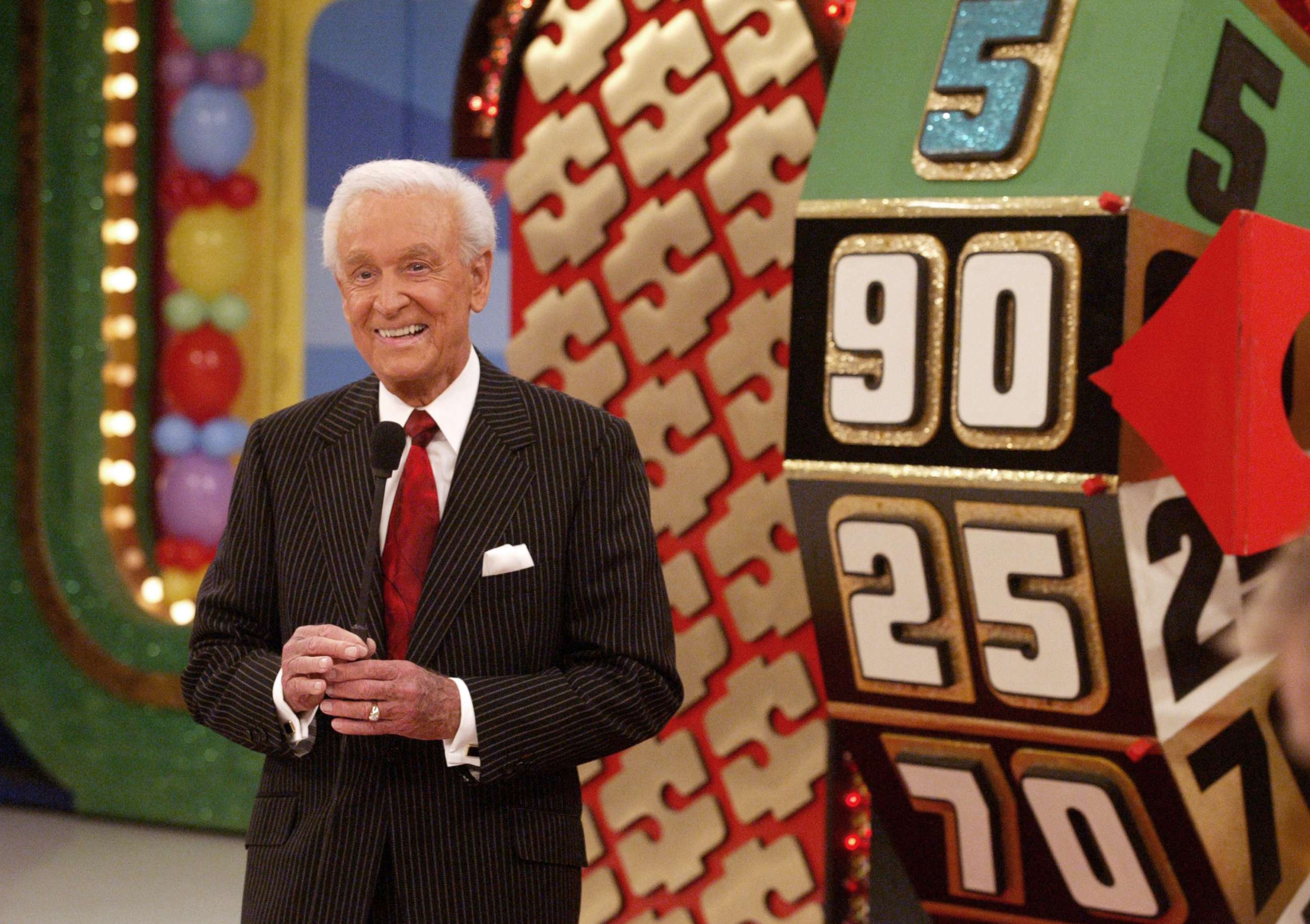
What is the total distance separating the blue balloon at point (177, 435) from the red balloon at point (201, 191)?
24.6 inches

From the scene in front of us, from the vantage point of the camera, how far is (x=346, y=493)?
57.4 inches

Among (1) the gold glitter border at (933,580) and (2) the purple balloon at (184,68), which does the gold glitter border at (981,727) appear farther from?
(2) the purple balloon at (184,68)

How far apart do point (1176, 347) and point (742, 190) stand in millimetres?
1026

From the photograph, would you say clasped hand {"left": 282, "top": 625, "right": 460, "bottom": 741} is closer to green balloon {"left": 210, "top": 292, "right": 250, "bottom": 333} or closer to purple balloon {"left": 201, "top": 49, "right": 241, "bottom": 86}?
green balloon {"left": 210, "top": 292, "right": 250, "bottom": 333}

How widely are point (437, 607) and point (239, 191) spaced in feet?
10.8

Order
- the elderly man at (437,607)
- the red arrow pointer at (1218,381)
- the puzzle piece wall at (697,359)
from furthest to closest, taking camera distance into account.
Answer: the puzzle piece wall at (697,359) < the red arrow pointer at (1218,381) < the elderly man at (437,607)

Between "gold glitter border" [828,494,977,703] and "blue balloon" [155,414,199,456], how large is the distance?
2725 millimetres

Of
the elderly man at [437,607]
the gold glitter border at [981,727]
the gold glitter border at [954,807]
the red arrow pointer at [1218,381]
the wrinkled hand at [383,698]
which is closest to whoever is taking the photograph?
the wrinkled hand at [383,698]

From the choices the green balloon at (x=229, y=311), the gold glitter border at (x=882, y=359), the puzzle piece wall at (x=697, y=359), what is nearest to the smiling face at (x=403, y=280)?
the gold glitter border at (x=882, y=359)

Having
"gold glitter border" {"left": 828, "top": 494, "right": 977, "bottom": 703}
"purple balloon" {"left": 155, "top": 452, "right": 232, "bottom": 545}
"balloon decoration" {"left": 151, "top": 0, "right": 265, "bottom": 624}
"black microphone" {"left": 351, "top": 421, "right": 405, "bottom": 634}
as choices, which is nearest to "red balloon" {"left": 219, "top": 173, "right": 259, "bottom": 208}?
"balloon decoration" {"left": 151, "top": 0, "right": 265, "bottom": 624}

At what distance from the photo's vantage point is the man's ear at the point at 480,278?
1.48 meters

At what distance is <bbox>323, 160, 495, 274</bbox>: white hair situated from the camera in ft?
4.65

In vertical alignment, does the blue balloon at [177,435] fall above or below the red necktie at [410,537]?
below

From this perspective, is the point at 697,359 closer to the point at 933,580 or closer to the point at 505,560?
the point at 933,580
